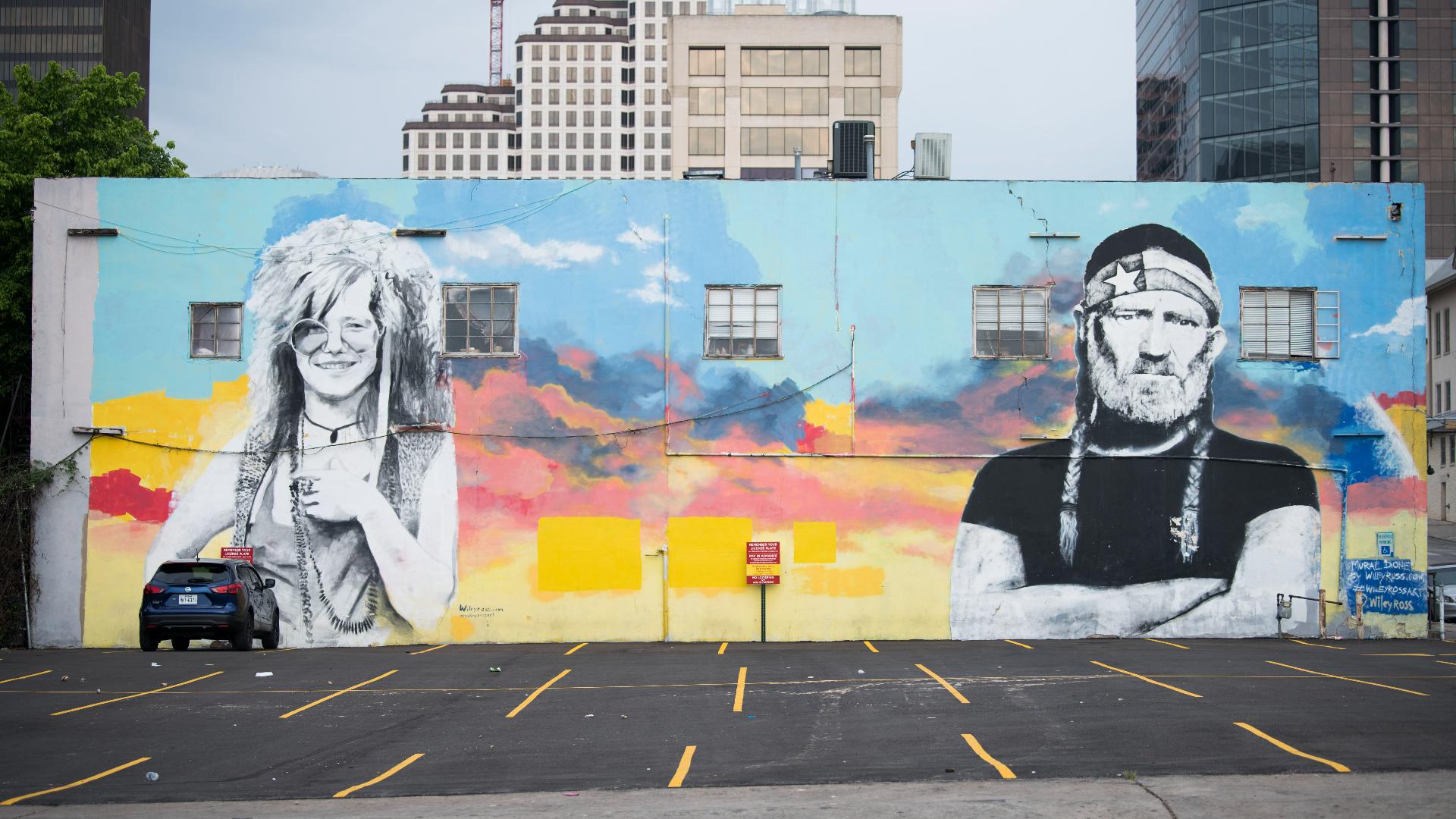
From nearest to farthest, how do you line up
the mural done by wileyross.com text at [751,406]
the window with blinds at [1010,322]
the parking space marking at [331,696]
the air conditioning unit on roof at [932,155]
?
1. the parking space marking at [331,696]
2. the mural done by wileyross.com text at [751,406]
3. the window with blinds at [1010,322]
4. the air conditioning unit on roof at [932,155]

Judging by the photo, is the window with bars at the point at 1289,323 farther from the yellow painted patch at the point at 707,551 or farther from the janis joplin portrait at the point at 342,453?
the janis joplin portrait at the point at 342,453

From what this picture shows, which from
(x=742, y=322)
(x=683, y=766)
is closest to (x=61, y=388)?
(x=742, y=322)

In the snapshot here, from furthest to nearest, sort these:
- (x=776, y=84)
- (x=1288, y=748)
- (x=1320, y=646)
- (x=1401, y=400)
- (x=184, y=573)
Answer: (x=776, y=84), (x=1401, y=400), (x=1320, y=646), (x=184, y=573), (x=1288, y=748)

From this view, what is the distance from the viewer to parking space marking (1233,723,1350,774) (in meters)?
11.5

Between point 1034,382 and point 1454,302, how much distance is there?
5765 centimetres

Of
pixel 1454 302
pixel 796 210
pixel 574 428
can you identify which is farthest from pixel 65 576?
pixel 1454 302

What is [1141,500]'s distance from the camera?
25.0m

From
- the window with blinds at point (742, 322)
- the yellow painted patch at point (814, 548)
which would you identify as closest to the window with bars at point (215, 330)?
the window with blinds at point (742, 322)

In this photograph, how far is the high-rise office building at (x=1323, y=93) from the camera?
10100 cm

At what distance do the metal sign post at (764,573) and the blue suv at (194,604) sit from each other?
29.8 feet

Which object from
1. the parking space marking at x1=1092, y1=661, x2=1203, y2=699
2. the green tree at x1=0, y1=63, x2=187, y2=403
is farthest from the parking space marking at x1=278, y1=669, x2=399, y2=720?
the green tree at x1=0, y1=63, x2=187, y2=403

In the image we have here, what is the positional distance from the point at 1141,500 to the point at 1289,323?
4.67 metres

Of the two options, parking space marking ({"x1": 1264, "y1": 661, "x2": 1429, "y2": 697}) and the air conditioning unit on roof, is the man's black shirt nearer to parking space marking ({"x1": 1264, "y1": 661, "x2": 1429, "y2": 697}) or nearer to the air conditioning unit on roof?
parking space marking ({"x1": 1264, "y1": 661, "x2": 1429, "y2": 697})

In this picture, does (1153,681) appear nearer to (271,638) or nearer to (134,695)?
(134,695)
